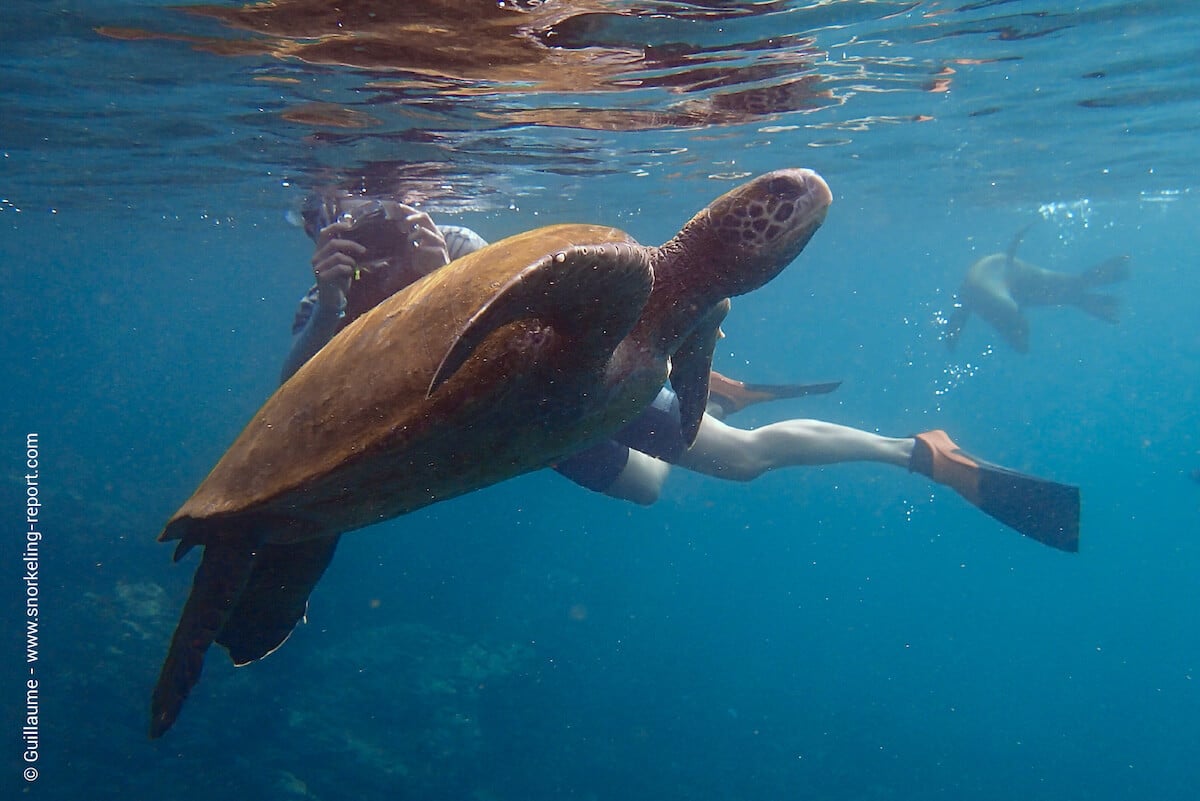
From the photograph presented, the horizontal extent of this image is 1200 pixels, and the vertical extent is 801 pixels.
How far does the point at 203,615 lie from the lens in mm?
3316

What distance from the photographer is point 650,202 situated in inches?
848

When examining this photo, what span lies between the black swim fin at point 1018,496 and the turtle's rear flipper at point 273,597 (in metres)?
6.22

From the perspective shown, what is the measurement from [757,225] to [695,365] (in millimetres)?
1141

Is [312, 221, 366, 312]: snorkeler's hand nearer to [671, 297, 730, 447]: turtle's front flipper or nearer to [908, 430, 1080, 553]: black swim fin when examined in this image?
[671, 297, 730, 447]: turtle's front flipper

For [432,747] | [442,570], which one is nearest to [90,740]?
[432,747]

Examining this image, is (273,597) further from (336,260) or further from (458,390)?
(458,390)

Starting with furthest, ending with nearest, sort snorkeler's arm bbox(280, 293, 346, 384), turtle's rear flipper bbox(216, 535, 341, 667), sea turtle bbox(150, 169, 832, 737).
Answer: snorkeler's arm bbox(280, 293, 346, 384)
turtle's rear flipper bbox(216, 535, 341, 667)
sea turtle bbox(150, 169, 832, 737)

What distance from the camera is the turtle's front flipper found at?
13.1ft

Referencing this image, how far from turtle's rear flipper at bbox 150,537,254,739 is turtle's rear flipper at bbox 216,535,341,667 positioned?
Answer: 0.35 m

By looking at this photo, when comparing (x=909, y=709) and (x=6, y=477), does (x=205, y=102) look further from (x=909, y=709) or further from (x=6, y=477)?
(x=909, y=709)

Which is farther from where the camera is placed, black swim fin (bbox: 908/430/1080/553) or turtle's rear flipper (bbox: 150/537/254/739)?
black swim fin (bbox: 908/430/1080/553)

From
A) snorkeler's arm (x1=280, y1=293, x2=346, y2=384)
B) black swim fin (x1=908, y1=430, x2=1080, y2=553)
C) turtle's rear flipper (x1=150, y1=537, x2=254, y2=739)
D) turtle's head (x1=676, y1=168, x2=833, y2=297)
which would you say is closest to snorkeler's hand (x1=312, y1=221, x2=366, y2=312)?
snorkeler's arm (x1=280, y1=293, x2=346, y2=384)

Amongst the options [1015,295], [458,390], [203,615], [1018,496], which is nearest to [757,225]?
[458,390]

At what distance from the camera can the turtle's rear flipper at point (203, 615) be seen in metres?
3.30
